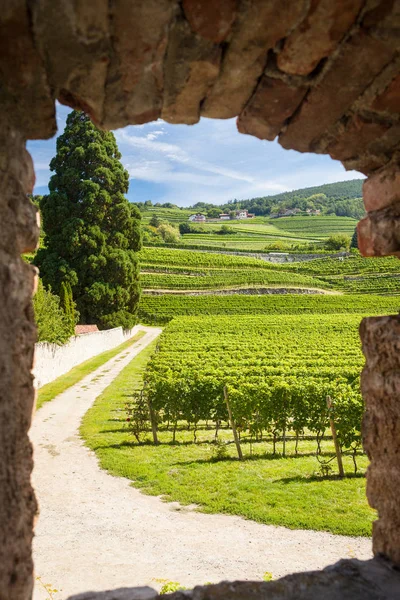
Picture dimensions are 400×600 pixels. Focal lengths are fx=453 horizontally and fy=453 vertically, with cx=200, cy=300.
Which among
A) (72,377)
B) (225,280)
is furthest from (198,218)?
(72,377)

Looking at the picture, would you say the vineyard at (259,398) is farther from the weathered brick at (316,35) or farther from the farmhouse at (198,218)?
the farmhouse at (198,218)

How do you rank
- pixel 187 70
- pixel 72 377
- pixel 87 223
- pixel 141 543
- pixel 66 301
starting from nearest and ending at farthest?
pixel 187 70
pixel 141 543
pixel 72 377
pixel 66 301
pixel 87 223

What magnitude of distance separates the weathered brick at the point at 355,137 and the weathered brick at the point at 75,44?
1.20 meters

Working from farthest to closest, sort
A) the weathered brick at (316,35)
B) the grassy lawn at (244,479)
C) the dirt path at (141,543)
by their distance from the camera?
the grassy lawn at (244,479) → the dirt path at (141,543) → the weathered brick at (316,35)

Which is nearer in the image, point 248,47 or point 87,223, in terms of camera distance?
point 248,47

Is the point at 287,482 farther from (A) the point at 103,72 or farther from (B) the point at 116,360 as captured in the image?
(B) the point at 116,360

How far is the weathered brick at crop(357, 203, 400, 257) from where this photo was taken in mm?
2326

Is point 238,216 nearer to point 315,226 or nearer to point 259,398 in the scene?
point 315,226

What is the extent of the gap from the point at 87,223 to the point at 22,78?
24968mm

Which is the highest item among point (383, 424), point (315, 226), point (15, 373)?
point (315, 226)

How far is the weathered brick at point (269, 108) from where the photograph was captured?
2.08 m

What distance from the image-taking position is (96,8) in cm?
160

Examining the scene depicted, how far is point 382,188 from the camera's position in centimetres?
244

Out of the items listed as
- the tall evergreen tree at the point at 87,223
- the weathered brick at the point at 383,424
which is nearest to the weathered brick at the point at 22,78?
the weathered brick at the point at 383,424
